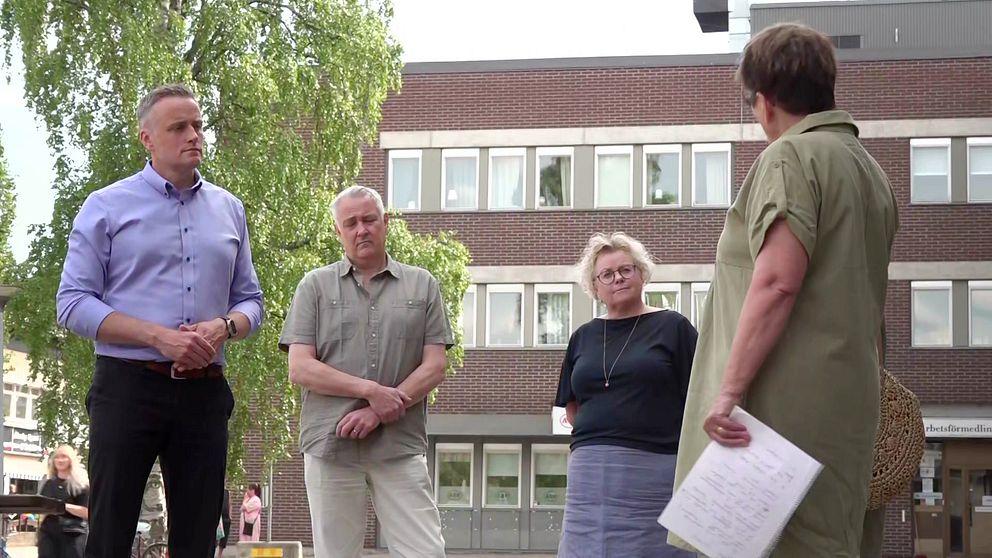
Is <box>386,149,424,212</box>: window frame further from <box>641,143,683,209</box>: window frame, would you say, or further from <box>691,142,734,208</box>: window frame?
<box>691,142,734,208</box>: window frame

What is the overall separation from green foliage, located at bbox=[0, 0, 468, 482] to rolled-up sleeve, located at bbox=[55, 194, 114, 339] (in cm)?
1913

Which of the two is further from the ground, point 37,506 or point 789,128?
point 789,128

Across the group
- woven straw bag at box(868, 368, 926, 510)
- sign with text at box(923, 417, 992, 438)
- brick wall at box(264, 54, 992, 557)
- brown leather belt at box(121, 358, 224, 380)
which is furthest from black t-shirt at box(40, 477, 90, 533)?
sign with text at box(923, 417, 992, 438)

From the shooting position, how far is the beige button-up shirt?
657 cm

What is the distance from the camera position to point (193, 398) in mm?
5320

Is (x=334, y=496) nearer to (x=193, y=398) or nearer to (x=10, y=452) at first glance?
(x=193, y=398)

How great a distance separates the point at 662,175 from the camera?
39.1 meters

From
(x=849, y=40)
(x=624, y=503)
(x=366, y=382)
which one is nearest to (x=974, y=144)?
(x=849, y=40)

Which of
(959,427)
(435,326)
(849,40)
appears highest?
(849,40)

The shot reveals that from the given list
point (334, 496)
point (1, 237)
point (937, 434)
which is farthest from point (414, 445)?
point (1, 237)

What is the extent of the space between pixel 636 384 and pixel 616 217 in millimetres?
32424

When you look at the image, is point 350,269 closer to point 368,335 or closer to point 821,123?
point 368,335

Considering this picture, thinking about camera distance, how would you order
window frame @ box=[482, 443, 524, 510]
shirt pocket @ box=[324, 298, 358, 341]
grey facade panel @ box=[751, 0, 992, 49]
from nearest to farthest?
1. shirt pocket @ box=[324, 298, 358, 341]
2. window frame @ box=[482, 443, 524, 510]
3. grey facade panel @ box=[751, 0, 992, 49]

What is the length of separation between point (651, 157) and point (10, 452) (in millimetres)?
47438
